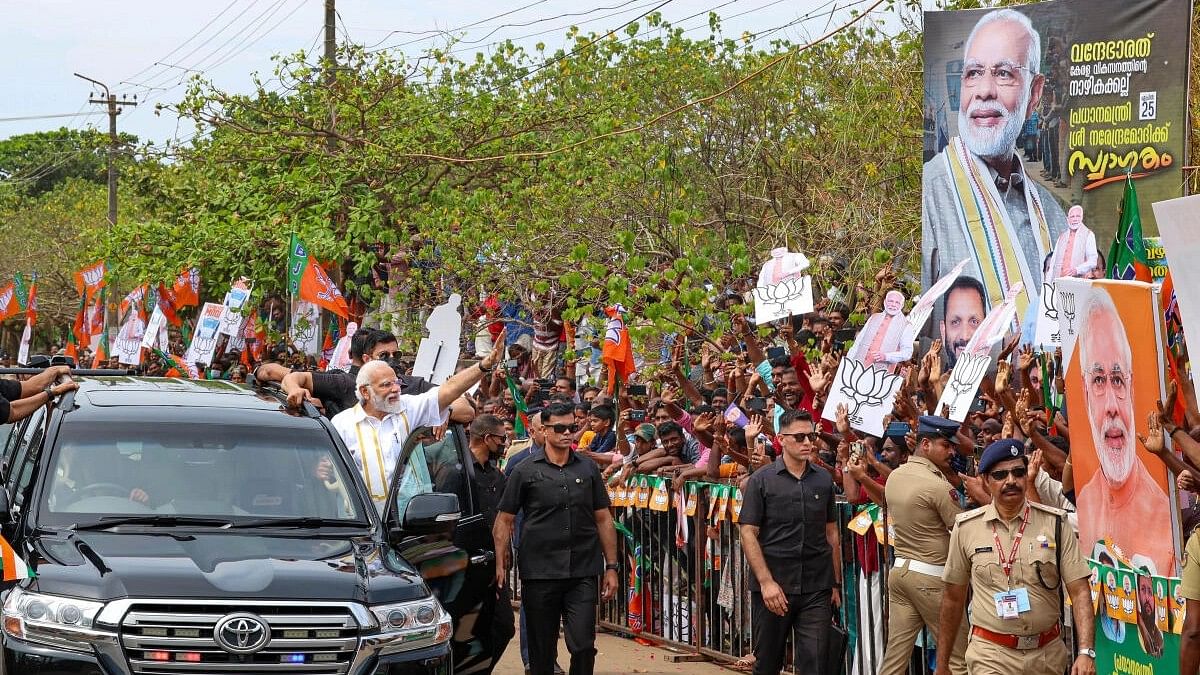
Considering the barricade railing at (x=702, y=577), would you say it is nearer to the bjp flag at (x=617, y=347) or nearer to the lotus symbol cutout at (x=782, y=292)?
the lotus symbol cutout at (x=782, y=292)

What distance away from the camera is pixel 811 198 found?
1950 centimetres

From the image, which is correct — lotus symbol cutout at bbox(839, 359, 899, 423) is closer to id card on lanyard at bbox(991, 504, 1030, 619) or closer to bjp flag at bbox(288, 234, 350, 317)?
id card on lanyard at bbox(991, 504, 1030, 619)

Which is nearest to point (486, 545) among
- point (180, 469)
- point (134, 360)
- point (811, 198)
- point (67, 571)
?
point (180, 469)

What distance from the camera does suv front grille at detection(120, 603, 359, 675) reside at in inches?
244

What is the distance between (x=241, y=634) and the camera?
20.5 ft

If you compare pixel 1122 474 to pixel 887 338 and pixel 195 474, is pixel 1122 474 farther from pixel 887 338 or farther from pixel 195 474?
pixel 195 474

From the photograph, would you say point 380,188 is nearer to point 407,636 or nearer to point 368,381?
point 368,381

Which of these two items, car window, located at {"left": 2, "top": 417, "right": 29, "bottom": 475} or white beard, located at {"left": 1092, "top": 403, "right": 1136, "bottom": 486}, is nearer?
white beard, located at {"left": 1092, "top": 403, "right": 1136, "bottom": 486}

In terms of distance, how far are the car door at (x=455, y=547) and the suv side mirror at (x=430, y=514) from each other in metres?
0.54

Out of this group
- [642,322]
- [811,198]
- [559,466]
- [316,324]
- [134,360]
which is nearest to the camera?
[559,466]

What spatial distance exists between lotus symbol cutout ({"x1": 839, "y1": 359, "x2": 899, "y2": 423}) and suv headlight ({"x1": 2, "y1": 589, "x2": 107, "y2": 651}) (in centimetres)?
524

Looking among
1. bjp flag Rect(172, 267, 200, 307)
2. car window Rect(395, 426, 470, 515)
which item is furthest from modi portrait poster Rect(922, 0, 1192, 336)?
bjp flag Rect(172, 267, 200, 307)

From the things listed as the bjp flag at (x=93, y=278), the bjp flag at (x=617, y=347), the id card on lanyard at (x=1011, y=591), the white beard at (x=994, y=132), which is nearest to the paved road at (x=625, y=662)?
the id card on lanyard at (x=1011, y=591)

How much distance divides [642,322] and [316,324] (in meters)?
9.85
